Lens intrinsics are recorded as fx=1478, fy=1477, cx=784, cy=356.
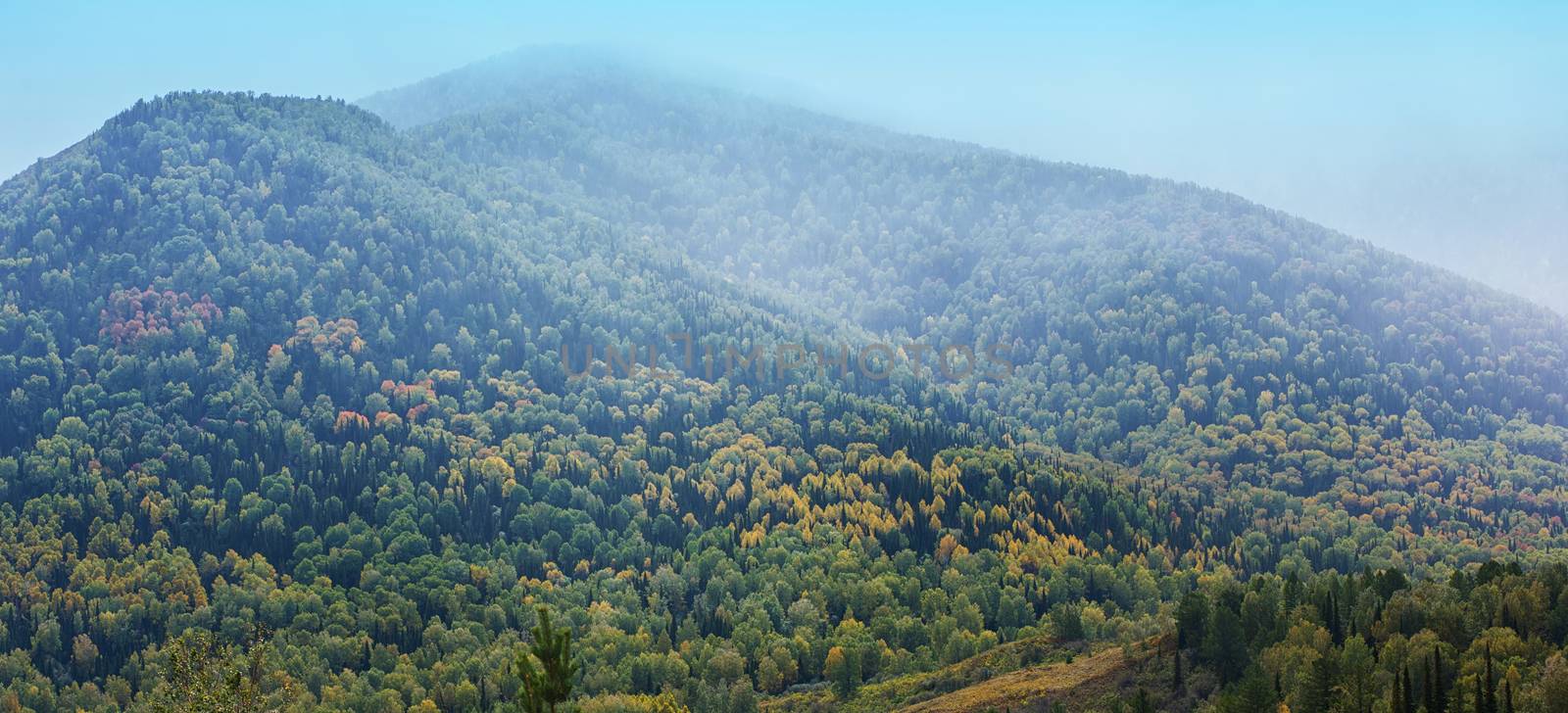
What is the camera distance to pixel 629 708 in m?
192

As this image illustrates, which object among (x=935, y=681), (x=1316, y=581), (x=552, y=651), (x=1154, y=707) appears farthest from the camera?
(x=935, y=681)

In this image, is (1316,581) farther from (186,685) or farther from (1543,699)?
(186,685)

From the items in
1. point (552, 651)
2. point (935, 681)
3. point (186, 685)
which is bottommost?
point (935, 681)

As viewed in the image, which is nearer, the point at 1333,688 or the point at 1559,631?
the point at 1333,688

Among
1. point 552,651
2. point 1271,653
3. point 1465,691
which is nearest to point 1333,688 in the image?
point 1465,691

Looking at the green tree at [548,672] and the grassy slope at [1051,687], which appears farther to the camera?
the grassy slope at [1051,687]

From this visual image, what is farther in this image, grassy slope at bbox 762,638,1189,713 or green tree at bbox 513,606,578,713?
grassy slope at bbox 762,638,1189,713

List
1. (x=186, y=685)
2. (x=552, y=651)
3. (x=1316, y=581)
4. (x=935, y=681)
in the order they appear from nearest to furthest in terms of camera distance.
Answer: (x=552, y=651) < (x=186, y=685) < (x=1316, y=581) < (x=935, y=681)

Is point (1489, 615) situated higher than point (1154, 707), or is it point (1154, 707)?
point (1489, 615)

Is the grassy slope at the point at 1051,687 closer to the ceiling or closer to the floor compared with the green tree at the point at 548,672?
closer to the floor

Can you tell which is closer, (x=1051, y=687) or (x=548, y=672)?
(x=548, y=672)

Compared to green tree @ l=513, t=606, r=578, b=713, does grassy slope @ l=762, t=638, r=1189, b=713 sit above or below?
below

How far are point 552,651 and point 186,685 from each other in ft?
166

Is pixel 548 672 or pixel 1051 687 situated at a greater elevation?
pixel 548 672
